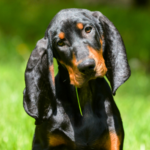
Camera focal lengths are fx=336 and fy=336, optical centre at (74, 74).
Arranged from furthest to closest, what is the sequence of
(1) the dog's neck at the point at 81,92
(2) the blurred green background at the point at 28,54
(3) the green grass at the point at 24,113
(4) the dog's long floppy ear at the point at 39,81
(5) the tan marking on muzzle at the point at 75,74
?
(2) the blurred green background at the point at 28,54
(3) the green grass at the point at 24,113
(1) the dog's neck at the point at 81,92
(4) the dog's long floppy ear at the point at 39,81
(5) the tan marking on muzzle at the point at 75,74

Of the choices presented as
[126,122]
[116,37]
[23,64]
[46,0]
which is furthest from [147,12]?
[116,37]

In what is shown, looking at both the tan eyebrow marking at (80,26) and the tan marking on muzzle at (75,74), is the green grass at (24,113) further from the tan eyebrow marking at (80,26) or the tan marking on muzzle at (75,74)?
the tan eyebrow marking at (80,26)

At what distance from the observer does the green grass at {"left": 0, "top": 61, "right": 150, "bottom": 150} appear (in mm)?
3698

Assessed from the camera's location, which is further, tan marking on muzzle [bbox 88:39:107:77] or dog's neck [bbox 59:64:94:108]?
dog's neck [bbox 59:64:94:108]

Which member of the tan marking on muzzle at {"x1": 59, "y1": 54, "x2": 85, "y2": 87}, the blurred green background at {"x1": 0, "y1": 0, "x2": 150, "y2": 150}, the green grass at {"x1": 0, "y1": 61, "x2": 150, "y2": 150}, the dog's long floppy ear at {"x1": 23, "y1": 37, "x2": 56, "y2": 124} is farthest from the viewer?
the blurred green background at {"x1": 0, "y1": 0, "x2": 150, "y2": 150}

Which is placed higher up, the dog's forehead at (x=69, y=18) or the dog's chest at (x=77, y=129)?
the dog's forehead at (x=69, y=18)

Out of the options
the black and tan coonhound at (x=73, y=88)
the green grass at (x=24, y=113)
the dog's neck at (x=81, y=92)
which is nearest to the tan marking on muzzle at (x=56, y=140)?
the black and tan coonhound at (x=73, y=88)

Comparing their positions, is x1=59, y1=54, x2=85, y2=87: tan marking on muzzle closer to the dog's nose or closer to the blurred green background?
the dog's nose

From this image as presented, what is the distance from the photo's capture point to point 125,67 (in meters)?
2.82

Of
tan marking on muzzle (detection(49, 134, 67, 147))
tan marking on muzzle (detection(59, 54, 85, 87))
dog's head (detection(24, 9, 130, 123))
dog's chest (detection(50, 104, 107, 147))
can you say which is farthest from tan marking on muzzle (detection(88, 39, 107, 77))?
tan marking on muzzle (detection(49, 134, 67, 147))

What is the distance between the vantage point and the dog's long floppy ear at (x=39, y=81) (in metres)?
2.80

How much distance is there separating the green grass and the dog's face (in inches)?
51.3

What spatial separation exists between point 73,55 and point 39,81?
430 millimetres

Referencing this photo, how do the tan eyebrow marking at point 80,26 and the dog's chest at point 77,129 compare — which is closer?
the tan eyebrow marking at point 80,26
